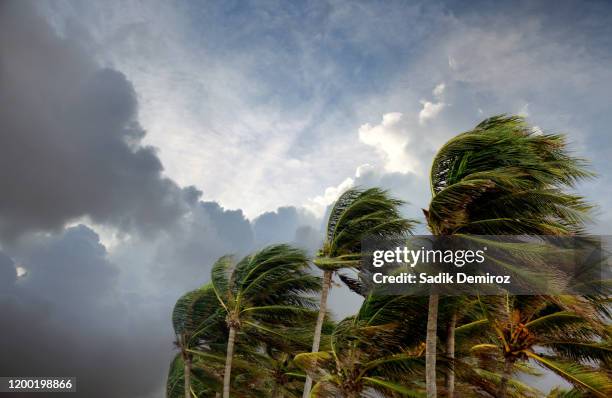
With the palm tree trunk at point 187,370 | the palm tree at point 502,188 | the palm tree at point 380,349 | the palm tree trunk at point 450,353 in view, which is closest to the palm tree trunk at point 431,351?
the palm tree at point 502,188

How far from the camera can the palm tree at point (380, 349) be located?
1288 centimetres

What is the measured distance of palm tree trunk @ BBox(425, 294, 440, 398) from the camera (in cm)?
1134

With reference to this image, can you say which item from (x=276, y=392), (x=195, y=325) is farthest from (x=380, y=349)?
(x=195, y=325)

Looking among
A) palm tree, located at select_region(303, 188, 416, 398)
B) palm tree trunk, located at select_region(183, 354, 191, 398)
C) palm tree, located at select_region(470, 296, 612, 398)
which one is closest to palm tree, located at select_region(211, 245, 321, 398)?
palm tree, located at select_region(303, 188, 416, 398)

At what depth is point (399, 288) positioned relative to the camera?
12.9m

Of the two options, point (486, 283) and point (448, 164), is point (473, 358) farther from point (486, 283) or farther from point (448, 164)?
point (448, 164)

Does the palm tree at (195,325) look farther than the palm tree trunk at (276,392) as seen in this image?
Yes

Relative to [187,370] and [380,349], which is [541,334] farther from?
[187,370]

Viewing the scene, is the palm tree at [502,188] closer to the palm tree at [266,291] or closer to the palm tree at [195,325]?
the palm tree at [266,291]

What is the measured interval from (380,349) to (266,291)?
9.05 meters

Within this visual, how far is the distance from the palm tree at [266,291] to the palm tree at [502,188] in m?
10.1

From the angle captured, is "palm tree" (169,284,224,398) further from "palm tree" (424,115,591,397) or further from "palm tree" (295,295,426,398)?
"palm tree" (424,115,591,397)

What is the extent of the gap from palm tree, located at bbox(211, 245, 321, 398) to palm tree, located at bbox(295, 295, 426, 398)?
24.2ft

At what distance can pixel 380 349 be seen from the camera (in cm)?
1321
